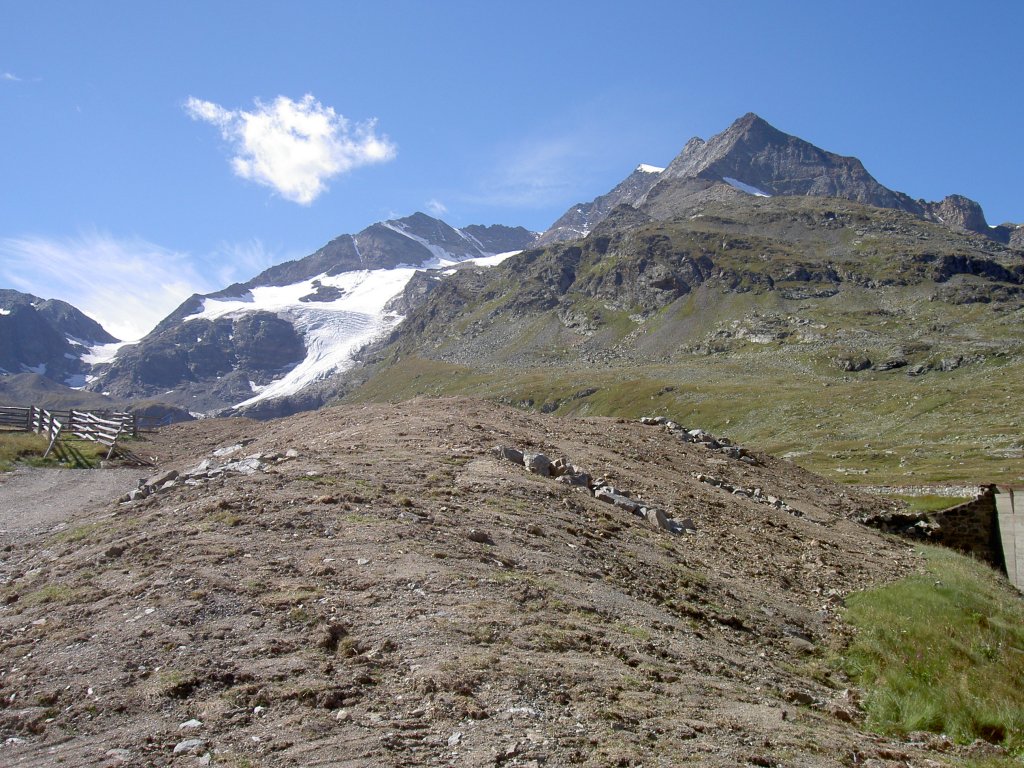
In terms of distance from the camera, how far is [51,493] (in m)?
24.3

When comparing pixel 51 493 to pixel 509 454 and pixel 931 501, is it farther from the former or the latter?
pixel 931 501

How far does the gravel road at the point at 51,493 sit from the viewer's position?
19.5 metres

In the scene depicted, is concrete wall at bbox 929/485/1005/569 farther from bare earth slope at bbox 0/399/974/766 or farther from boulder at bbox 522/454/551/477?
boulder at bbox 522/454/551/477

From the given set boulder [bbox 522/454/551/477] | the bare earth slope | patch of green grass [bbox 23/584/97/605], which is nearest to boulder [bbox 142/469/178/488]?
the bare earth slope

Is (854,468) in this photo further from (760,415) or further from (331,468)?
(331,468)

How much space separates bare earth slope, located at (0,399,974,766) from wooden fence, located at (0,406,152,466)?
15.2 m

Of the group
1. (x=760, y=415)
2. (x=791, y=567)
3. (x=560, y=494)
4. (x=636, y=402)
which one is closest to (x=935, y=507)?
(x=791, y=567)

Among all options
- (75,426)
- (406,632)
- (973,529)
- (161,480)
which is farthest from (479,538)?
(75,426)

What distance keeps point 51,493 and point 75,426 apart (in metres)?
18.2

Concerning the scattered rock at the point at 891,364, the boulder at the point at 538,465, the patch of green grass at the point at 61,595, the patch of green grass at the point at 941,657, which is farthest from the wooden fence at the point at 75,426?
the scattered rock at the point at 891,364

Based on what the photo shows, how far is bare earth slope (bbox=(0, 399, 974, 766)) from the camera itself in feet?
24.9

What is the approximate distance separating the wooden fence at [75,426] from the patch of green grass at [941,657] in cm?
3008

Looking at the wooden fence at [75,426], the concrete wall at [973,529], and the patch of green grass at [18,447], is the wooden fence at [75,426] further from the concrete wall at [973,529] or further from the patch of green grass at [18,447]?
the concrete wall at [973,529]

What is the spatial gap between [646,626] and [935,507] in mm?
37224
